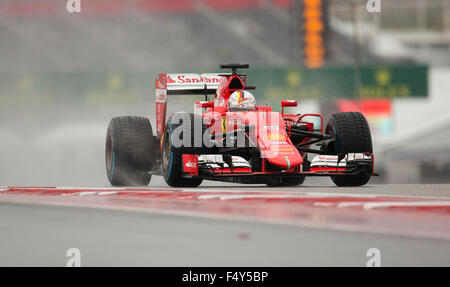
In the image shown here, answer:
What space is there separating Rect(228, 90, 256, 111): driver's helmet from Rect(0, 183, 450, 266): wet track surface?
2.83 m

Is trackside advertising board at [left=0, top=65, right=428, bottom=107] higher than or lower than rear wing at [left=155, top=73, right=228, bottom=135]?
higher

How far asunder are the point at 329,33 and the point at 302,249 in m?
24.3

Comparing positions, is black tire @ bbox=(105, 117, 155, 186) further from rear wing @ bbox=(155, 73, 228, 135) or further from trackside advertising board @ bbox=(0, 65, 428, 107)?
trackside advertising board @ bbox=(0, 65, 428, 107)

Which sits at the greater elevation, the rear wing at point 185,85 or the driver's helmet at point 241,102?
the rear wing at point 185,85

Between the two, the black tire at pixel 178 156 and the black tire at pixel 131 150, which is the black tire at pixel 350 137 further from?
the black tire at pixel 131 150

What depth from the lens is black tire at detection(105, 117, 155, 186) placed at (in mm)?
12008

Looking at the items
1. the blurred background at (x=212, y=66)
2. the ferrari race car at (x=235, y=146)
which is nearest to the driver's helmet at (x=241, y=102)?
the ferrari race car at (x=235, y=146)

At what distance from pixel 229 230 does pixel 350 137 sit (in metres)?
5.70

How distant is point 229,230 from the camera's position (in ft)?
18.5

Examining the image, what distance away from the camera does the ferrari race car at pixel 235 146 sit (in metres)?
10.4

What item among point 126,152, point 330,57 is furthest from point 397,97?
point 126,152

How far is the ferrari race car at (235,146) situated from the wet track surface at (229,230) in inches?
74.0

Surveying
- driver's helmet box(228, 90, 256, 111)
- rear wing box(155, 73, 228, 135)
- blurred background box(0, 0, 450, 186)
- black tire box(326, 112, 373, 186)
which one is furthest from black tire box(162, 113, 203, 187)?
blurred background box(0, 0, 450, 186)
